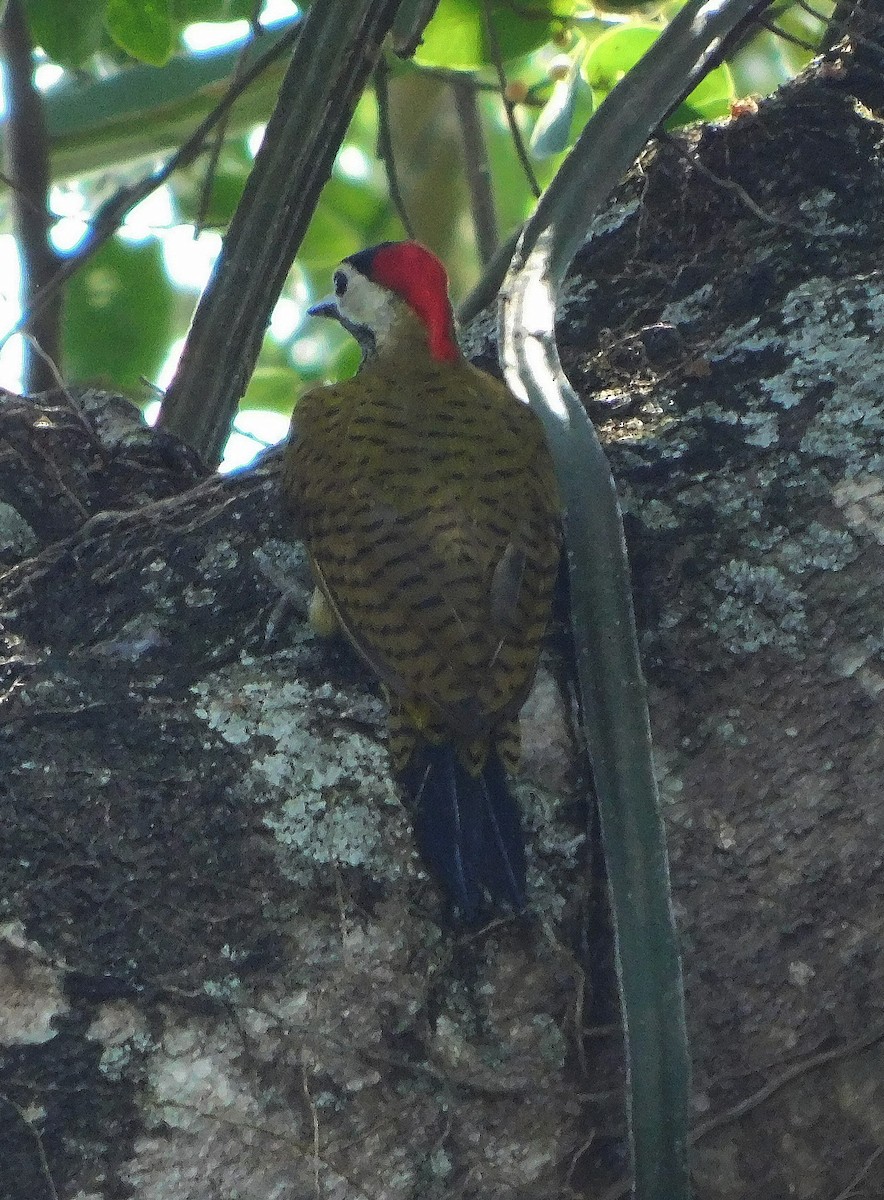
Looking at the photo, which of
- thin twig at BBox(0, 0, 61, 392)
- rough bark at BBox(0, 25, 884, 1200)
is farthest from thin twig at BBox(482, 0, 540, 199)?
rough bark at BBox(0, 25, 884, 1200)

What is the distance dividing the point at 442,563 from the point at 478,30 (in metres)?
1.54

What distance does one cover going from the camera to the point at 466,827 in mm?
1606

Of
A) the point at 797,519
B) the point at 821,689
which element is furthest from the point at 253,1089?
the point at 797,519

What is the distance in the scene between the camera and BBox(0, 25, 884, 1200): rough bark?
4.71 ft

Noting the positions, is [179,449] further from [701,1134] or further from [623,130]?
[701,1134]

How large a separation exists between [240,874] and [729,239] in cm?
130

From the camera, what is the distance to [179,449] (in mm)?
2568

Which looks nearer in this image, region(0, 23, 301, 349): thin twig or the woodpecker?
the woodpecker

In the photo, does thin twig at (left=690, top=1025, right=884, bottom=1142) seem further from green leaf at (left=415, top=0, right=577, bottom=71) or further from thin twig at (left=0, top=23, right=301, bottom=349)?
green leaf at (left=415, top=0, right=577, bottom=71)

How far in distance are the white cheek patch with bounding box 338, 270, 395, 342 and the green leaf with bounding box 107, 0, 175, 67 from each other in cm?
58

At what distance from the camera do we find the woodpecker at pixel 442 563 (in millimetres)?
1700

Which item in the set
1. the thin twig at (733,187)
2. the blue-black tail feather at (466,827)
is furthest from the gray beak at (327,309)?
the blue-black tail feather at (466,827)

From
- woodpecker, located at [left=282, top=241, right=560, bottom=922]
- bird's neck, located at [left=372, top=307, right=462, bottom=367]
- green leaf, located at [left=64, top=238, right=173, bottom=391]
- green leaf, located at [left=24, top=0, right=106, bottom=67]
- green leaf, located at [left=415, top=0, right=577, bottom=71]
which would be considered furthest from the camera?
green leaf, located at [left=64, top=238, right=173, bottom=391]

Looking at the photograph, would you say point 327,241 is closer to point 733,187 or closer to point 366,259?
point 366,259
